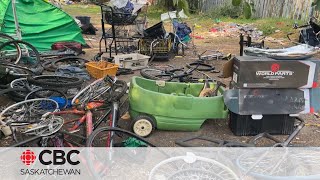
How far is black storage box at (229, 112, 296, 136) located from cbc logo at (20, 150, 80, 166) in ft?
6.07

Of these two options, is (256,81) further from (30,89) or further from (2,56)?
(2,56)

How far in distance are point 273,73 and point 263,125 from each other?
25.5 inches

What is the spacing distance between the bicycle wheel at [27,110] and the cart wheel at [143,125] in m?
1.00

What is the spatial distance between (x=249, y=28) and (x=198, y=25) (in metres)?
2.22

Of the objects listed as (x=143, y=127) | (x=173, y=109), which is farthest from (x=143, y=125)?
(x=173, y=109)

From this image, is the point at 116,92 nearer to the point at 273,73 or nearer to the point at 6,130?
the point at 6,130

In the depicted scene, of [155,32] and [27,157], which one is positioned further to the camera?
[155,32]

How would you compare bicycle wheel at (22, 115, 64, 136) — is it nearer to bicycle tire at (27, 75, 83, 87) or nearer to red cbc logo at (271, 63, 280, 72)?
bicycle tire at (27, 75, 83, 87)

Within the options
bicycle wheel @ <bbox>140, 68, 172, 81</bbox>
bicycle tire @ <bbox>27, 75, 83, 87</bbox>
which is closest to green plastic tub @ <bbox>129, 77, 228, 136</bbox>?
bicycle tire @ <bbox>27, 75, 83, 87</bbox>

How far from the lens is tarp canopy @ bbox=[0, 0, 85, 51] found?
7.61 metres

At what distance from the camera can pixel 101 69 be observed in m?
5.78

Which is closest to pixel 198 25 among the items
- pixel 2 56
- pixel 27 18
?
pixel 27 18

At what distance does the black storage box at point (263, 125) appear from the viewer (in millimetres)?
3795

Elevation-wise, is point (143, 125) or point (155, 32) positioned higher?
point (155, 32)
